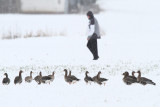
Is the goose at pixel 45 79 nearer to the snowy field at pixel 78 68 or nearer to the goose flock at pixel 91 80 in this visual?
the goose flock at pixel 91 80

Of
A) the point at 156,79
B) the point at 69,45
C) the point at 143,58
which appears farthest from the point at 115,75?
the point at 69,45

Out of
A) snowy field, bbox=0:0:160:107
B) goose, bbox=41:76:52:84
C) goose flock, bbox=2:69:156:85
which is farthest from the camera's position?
goose, bbox=41:76:52:84

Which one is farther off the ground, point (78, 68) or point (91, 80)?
point (78, 68)

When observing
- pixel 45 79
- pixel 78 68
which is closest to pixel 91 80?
pixel 45 79

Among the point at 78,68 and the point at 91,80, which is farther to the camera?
the point at 78,68

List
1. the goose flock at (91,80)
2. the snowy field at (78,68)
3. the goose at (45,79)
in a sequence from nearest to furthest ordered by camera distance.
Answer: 1. the snowy field at (78,68)
2. the goose flock at (91,80)
3. the goose at (45,79)

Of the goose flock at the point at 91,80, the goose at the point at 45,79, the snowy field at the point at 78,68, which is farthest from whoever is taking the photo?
the goose at the point at 45,79

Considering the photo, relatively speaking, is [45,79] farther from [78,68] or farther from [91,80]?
[78,68]

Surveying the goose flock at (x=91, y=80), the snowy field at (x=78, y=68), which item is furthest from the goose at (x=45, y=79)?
the snowy field at (x=78, y=68)

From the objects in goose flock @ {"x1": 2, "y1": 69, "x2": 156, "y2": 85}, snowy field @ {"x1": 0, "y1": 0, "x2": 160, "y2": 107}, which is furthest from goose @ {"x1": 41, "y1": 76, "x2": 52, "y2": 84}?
snowy field @ {"x1": 0, "y1": 0, "x2": 160, "y2": 107}

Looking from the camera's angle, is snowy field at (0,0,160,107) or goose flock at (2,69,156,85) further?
goose flock at (2,69,156,85)

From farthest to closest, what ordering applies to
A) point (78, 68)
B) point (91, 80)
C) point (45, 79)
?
point (78, 68) < point (45, 79) < point (91, 80)

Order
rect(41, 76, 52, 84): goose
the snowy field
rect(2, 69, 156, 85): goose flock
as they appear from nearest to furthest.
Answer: the snowy field
rect(2, 69, 156, 85): goose flock
rect(41, 76, 52, 84): goose

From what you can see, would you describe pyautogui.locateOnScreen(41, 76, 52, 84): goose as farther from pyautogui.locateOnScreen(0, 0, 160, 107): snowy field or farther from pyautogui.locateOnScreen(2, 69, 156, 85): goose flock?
pyautogui.locateOnScreen(0, 0, 160, 107): snowy field
